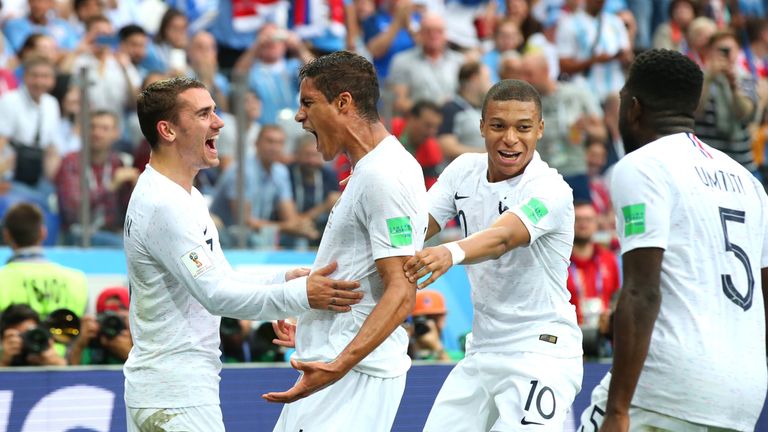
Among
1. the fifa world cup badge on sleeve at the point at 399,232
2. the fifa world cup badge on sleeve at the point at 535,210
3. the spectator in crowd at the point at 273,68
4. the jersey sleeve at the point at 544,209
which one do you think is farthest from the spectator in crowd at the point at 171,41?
the fifa world cup badge on sleeve at the point at 399,232

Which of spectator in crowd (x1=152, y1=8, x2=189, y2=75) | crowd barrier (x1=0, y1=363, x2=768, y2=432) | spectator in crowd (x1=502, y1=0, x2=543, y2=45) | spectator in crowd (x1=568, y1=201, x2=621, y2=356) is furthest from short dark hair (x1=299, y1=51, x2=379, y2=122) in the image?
spectator in crowd (x1=502, y1=0, x2=543, y2=45)

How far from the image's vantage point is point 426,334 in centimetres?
885

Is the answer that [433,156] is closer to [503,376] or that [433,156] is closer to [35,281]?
[35,281]

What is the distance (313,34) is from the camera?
13633mm

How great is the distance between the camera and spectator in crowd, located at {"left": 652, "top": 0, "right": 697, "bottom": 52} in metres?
15.6

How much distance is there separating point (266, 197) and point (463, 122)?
86.0 inches

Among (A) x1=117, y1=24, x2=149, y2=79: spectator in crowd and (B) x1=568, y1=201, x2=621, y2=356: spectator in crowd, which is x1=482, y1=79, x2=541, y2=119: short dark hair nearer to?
(B) x1=568, y1=201, x2=621, y2=356: spectator in crowd

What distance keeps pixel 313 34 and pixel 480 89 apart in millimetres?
2397

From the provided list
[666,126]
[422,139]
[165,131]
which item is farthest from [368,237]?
[422,139]

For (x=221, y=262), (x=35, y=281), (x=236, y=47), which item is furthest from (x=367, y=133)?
(x=236, y=47)

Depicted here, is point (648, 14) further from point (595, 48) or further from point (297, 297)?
point (297, 297)

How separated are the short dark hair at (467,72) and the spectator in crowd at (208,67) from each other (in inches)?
102

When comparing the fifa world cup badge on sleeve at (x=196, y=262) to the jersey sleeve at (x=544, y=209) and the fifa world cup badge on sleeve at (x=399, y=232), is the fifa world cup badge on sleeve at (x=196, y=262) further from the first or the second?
the jersey sleeve at (x=544, y=209)

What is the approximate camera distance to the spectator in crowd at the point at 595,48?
14.4 metres
